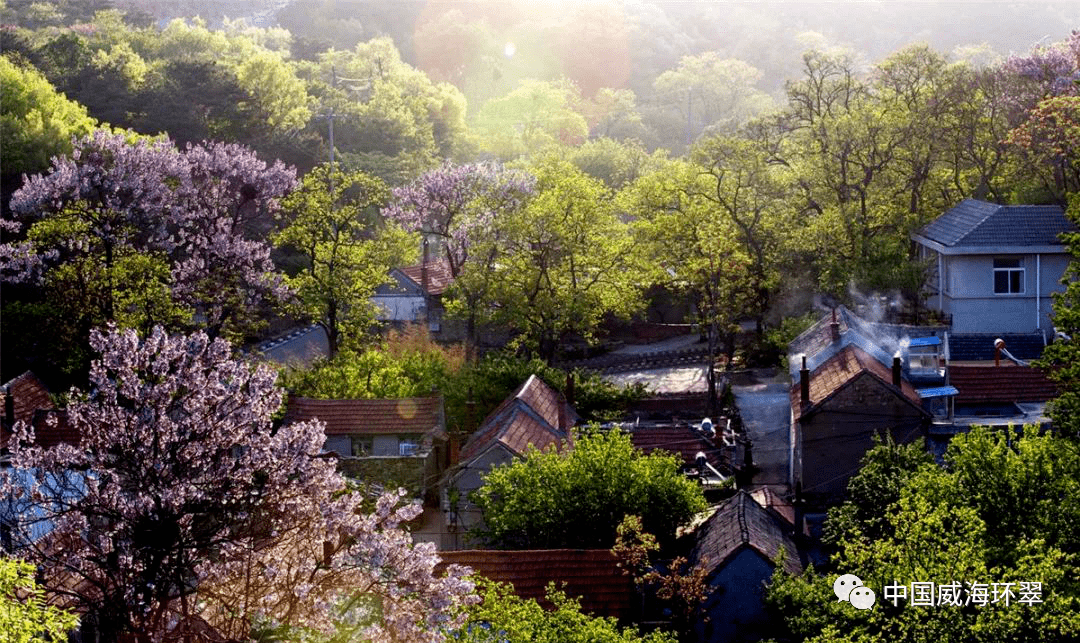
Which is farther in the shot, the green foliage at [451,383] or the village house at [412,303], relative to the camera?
the village house at [412,303]

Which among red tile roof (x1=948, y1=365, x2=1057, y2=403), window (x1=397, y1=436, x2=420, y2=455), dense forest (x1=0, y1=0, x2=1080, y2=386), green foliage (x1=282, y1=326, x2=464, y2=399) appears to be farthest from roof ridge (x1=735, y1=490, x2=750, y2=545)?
dense forest (x1=0, y1=0, x2=1080, y2=386)

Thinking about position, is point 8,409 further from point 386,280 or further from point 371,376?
point 386,280

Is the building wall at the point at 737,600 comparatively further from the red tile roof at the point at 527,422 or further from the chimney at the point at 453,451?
the chimney at the point at 453,451

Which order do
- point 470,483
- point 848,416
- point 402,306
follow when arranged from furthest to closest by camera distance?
point 402,306 → point 470,483 → point 848,416

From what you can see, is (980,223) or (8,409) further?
(980,223)

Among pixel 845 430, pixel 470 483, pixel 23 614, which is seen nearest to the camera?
pixel 23 614

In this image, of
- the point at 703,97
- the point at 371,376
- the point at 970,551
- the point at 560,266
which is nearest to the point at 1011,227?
the point at 560,266

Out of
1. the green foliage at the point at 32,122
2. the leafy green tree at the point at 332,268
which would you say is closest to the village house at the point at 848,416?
the leafy green tree at the point at 332,268
